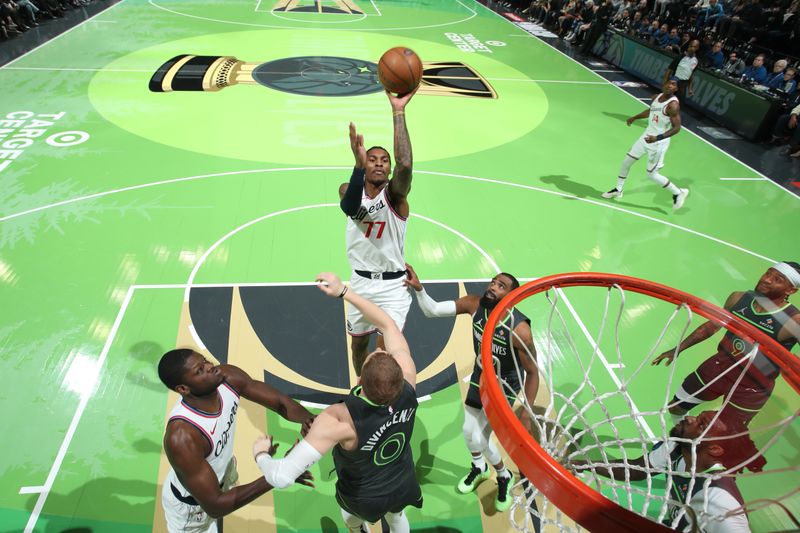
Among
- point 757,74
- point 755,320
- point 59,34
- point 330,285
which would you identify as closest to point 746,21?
point 757,74

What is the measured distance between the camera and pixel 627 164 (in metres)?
8.45

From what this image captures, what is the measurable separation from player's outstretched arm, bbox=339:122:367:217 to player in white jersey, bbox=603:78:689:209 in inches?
237

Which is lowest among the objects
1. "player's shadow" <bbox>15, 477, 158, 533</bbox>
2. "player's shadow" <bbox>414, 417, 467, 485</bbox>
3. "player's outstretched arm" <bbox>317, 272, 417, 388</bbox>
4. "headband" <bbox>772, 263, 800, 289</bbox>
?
"player's shadow" <bbox>15, 477, 158, 533</bbox>

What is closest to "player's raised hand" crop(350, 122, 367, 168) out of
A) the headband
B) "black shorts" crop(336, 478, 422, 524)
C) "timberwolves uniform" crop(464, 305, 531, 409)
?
"timberwolves uniform" crop(464, 305, 531, 409)

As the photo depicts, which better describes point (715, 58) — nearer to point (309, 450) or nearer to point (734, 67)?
point (734, 67)

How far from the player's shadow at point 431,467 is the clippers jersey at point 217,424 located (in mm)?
1744

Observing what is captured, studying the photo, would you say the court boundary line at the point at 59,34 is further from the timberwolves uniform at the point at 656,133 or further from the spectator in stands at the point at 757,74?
the spectator in stands at the point at 757,74

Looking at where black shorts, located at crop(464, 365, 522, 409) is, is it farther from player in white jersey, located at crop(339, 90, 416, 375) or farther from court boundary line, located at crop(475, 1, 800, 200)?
court boundary line, located at crop(475, 1, 800, 200)

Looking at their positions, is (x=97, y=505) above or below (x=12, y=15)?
above

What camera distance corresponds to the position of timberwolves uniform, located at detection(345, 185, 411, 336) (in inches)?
166

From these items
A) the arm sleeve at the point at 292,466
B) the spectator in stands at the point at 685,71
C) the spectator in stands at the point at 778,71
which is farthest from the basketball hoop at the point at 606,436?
the spectator in stands at the point at 778,71

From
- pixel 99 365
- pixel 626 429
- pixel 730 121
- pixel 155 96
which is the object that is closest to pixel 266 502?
pixel 99 365

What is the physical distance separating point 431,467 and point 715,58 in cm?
1443

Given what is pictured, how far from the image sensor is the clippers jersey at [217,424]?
2.90 metres
